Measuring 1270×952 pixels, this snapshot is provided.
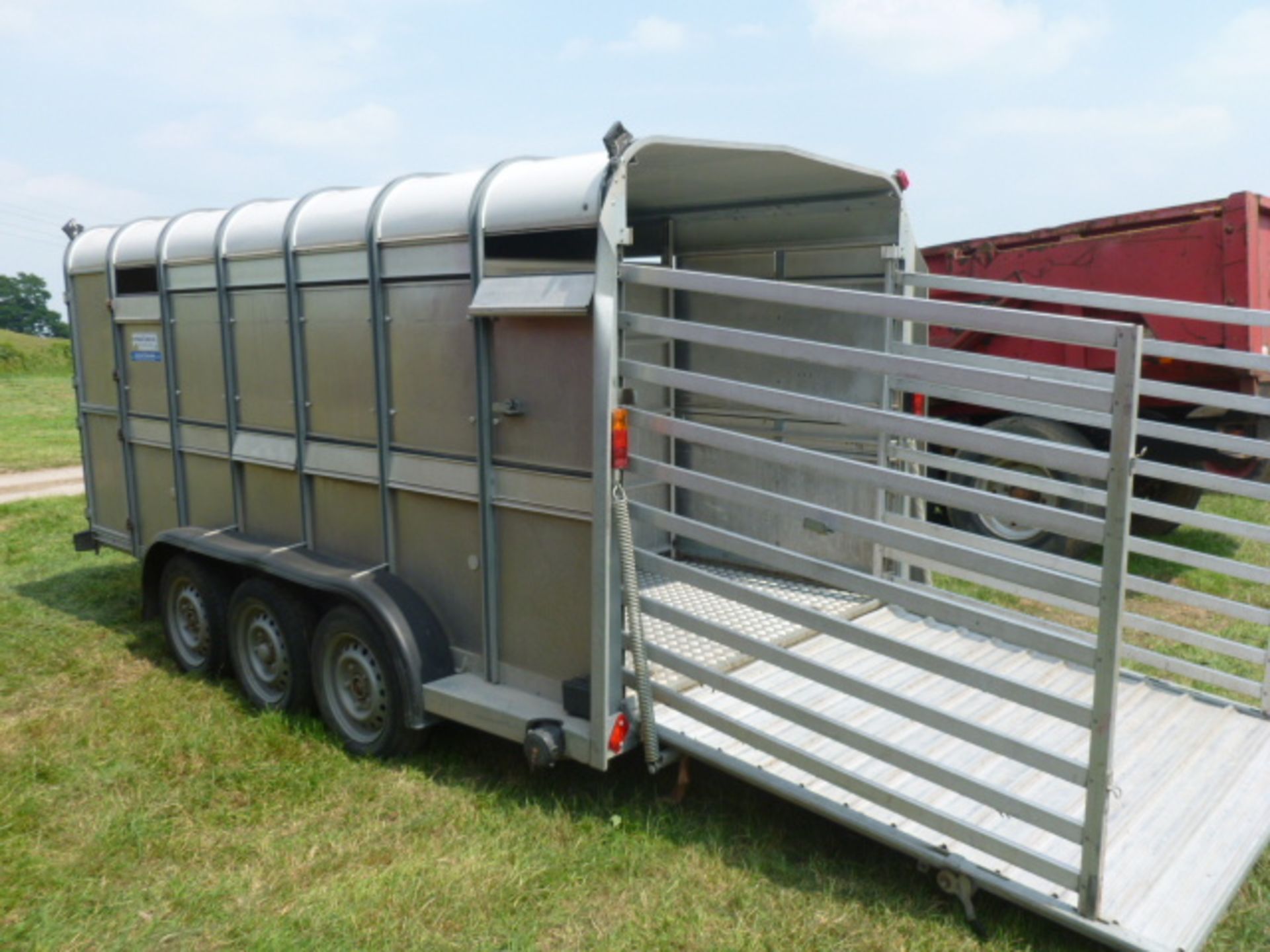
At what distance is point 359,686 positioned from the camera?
476cm

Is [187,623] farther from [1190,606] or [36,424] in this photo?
[36,424]

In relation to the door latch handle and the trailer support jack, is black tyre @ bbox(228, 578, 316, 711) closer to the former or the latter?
the door latch handle

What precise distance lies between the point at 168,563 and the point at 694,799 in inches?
Answer: 137

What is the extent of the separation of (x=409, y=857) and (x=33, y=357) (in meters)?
35.7

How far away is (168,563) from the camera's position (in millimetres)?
5895

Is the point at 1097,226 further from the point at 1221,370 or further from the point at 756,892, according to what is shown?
the point at 756,892

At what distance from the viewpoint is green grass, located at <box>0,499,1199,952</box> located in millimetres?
3359

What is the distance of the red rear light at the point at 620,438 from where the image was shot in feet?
12.1

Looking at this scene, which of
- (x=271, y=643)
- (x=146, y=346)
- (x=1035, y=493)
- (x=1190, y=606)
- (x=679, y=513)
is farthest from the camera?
(x=1035, y=493)

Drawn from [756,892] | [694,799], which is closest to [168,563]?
[694,799]

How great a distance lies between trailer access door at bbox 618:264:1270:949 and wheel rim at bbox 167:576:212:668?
2.67m

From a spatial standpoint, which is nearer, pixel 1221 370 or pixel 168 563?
pixel 168 563

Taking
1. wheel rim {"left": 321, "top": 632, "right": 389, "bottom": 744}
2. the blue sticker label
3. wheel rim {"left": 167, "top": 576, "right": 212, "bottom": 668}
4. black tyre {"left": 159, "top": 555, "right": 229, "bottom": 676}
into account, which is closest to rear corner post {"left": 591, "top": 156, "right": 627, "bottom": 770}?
wheel rim {"left": 321, "top": 632, "right": 389, "bottom": 744}

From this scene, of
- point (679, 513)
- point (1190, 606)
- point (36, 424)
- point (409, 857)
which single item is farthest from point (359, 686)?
point (36, 424)
